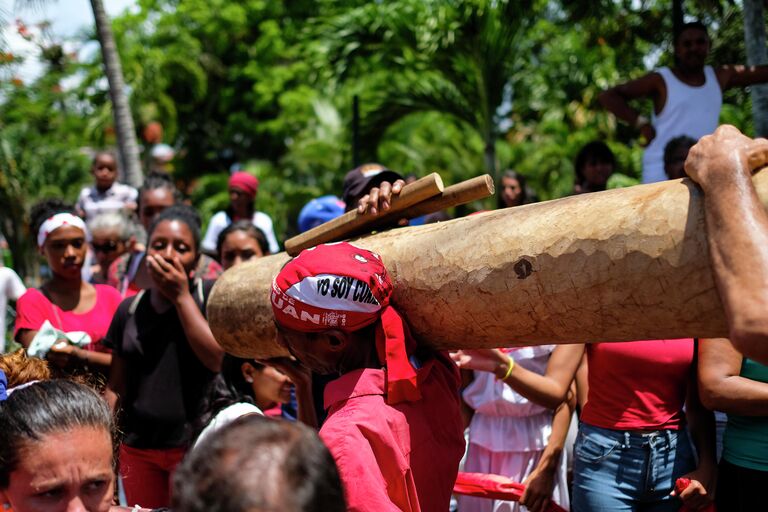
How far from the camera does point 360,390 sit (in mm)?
2250

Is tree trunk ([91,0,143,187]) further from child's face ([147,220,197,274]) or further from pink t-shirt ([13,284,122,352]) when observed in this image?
child's face ([147,220,197,274])

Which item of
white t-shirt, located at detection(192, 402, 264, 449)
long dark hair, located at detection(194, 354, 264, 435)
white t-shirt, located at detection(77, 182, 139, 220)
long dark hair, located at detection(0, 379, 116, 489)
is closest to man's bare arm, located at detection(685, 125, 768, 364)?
white t-shirt, located at detection(192, 402, 264, 449)

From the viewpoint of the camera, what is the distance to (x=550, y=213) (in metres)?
2.05

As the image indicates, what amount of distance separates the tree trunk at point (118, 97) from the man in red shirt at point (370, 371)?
868cm

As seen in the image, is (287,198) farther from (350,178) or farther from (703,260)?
(703,260)

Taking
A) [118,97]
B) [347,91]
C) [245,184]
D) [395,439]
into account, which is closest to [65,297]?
[245,184]

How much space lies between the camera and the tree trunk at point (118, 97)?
10.2 meters

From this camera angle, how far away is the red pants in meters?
3.97

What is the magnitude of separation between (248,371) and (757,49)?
4092 millimetres

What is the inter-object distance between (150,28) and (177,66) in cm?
340

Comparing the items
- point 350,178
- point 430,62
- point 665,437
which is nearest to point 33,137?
point 430,62

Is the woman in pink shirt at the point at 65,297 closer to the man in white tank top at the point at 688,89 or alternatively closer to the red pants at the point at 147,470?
the red pants at the point at 147,470

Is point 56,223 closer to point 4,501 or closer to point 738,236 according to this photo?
point 4,501

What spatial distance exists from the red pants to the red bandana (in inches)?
78.7
